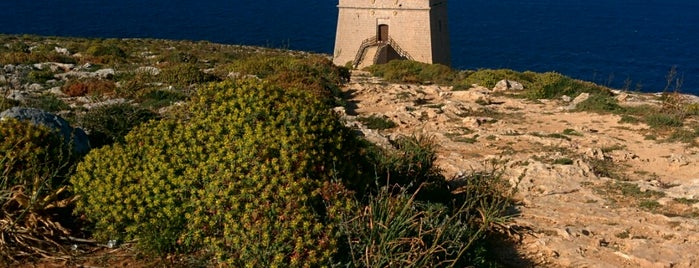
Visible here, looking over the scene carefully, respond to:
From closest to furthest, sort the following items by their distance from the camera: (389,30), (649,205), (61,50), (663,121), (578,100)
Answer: (649,205) → (663,121) → (578,100) → (61,50) → (389,30)

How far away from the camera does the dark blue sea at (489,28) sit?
61531 mm

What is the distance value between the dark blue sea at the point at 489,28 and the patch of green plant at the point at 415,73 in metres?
27.9

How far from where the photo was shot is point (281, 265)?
5410mm

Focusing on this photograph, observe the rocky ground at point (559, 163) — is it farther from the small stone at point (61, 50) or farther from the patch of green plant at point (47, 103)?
the small stone at point (61, 50)

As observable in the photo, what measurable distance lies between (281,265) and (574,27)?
81.5m

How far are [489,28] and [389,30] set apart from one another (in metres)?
41.1

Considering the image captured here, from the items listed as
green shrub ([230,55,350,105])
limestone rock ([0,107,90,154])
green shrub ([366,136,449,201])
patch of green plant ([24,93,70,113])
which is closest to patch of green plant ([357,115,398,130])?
green shrub ([230,55,350,105])

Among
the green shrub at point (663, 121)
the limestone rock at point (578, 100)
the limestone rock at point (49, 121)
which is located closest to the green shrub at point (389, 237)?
the limestone rock at point (49, 121)

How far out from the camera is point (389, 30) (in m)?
39.4

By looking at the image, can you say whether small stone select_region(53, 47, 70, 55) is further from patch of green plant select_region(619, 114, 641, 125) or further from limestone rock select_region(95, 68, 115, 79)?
patch of green plant select_region(619, 114, 641, 125)

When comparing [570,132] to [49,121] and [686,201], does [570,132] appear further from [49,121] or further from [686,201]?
[49,121]

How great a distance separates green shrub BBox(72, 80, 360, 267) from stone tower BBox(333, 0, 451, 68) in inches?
1233

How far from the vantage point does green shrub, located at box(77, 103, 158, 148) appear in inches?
390

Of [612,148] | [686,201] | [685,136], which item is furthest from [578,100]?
[686,201]
